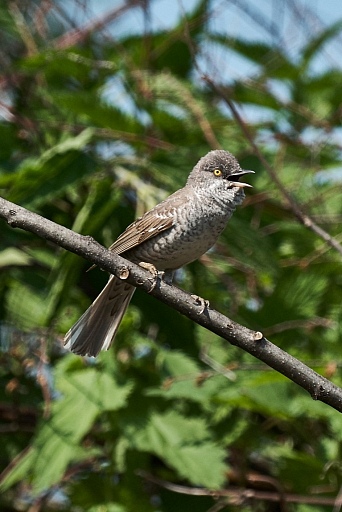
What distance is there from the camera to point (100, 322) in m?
3.62

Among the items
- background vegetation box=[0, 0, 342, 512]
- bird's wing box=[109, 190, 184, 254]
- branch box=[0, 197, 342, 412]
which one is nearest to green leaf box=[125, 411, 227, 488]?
background vegetation box=[0, 0, 342, 512]

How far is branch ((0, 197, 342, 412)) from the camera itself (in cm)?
251

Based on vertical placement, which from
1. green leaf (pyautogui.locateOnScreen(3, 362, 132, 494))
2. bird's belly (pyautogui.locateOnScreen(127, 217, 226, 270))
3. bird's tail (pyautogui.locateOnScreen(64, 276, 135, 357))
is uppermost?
bird's belly (pyautogui.locateOnScreen(127, 217, 226, 270))

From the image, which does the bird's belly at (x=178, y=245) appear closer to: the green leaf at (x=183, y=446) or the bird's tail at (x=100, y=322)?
the bird's tail at (x=100, y=322)

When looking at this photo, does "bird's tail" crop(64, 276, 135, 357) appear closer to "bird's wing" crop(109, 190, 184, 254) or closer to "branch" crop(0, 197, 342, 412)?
"bird's wing" crop(109, 190, 184, 254)

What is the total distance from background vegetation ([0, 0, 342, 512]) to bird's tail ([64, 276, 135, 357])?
18 cm

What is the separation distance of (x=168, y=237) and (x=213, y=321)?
3.75 ft

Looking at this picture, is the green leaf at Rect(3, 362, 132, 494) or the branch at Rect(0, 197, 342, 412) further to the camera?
the green leaf at Rect(3, 362, 132, 494)

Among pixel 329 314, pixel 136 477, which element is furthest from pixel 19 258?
pixel 329 314

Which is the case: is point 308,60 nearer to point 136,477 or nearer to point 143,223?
point 143,223

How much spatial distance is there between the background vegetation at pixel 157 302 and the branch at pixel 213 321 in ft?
3.26

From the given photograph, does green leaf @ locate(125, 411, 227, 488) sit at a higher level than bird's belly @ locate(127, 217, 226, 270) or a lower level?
lower

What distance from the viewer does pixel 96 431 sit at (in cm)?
413

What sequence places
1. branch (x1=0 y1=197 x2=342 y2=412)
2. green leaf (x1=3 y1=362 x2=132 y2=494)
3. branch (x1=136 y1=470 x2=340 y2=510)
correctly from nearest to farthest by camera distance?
1. branch (x1=0 y1=197 x2=342 y2=412)
2. green leaf (x1=3 y1=362 x2=132 y2=494)
3. branch (x1=136 y1=470 x2=340 y2=510)
